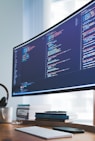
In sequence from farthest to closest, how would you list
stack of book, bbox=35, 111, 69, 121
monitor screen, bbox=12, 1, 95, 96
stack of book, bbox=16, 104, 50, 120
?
stack of book, bbox=16, 104, 50, 120 < stack of book, bbox=35, 111, 69, 121 < monitor screen, bbox=12, 1, 95, 96

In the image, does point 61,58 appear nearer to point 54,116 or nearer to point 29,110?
point 54,116

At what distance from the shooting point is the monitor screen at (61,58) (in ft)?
3.34

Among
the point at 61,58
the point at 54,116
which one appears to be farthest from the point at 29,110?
the point at 61,58

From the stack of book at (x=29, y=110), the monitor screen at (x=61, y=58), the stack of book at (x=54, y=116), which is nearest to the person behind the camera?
the monitor screen at (x=61, y=58)

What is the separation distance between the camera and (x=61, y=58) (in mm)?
1185

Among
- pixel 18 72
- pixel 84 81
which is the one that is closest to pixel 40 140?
pixel 84 81

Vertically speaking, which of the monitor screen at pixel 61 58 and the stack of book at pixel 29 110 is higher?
the monitor screen at pixel 61 58

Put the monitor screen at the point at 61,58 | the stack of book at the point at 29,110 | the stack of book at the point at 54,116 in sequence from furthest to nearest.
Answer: the stack of book at the point at 29,110
the stack of book at the point at 54,116
the monitor screen at the point at 61,58

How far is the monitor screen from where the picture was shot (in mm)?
1018

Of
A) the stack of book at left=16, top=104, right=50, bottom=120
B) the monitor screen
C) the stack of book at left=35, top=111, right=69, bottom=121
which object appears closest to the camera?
the monitor screen

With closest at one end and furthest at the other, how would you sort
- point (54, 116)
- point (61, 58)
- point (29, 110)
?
point (61, 58) < point (54, 116) < point (29, 110)

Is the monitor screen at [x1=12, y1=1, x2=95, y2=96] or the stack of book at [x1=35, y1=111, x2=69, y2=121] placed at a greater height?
the monitor screen at [x1=12, y1=1, x2=95, y2=96]

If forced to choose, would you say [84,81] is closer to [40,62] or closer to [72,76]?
[72,76]

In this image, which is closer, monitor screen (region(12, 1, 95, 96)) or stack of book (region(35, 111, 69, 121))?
monitor screen (region(12, 1, 95, 96))
